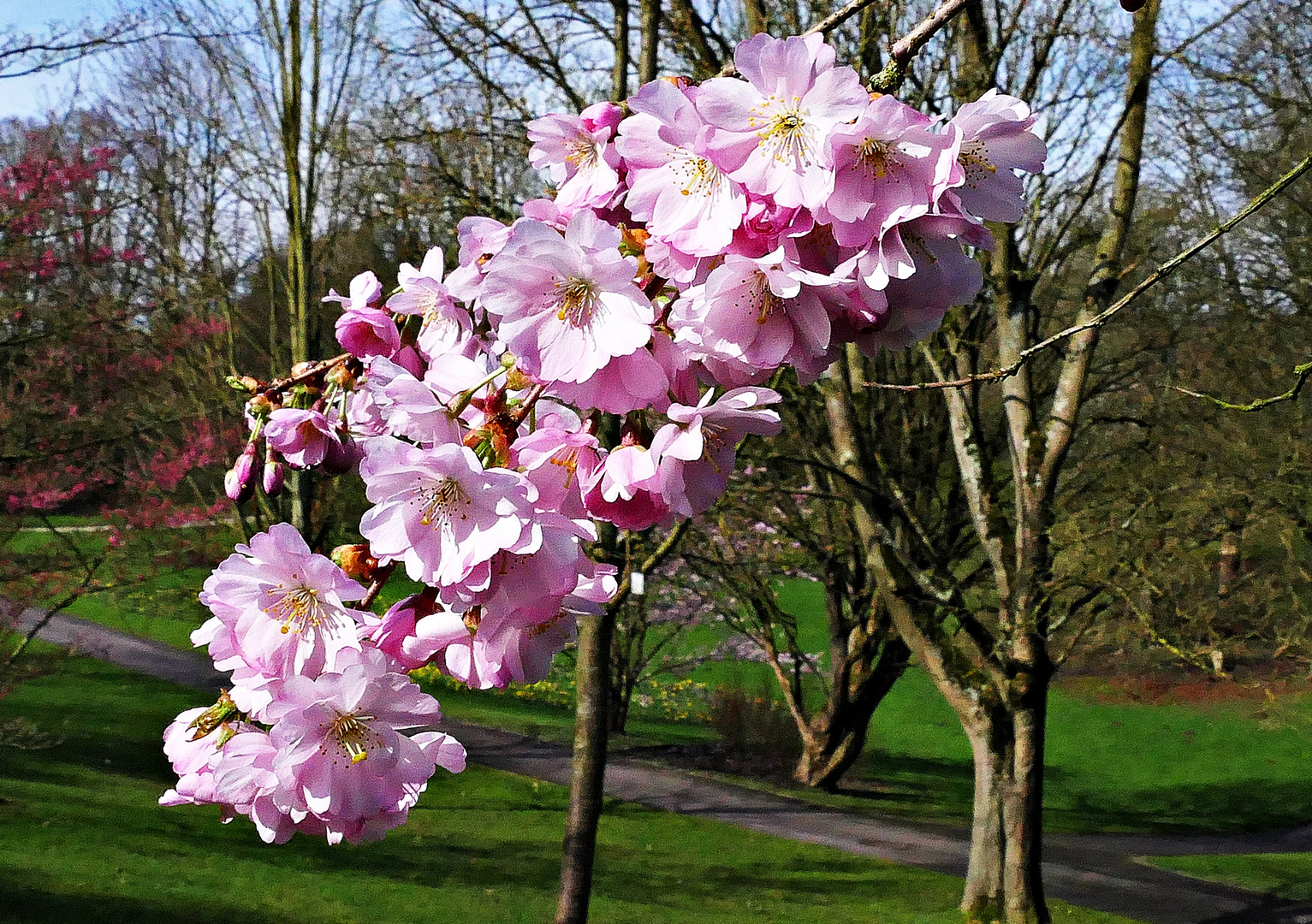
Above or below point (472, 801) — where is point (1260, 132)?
above

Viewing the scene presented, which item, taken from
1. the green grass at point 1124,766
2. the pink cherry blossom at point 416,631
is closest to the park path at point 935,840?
the green grass at point 1124,766

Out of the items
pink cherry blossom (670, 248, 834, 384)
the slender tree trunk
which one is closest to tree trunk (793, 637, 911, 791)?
the slender tree trunk

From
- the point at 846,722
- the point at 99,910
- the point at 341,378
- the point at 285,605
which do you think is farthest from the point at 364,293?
the point at 846,722

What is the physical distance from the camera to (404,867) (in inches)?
347

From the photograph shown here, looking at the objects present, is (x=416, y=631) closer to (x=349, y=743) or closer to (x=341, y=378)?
(x=349, y=743)

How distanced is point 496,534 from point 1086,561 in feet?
21.0

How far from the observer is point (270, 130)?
9.12 meters

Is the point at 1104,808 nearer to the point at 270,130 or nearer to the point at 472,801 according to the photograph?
the point at 472,801

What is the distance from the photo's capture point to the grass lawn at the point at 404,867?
722cm

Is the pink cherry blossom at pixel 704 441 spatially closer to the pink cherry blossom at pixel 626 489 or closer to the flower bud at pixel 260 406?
the pink cherry blossom at pixel 626 489

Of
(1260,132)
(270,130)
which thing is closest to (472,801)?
(270,130)

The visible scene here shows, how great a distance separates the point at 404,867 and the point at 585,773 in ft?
10.6

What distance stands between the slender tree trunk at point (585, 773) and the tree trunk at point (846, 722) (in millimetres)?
6297

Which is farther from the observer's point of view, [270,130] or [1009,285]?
[270,130]
